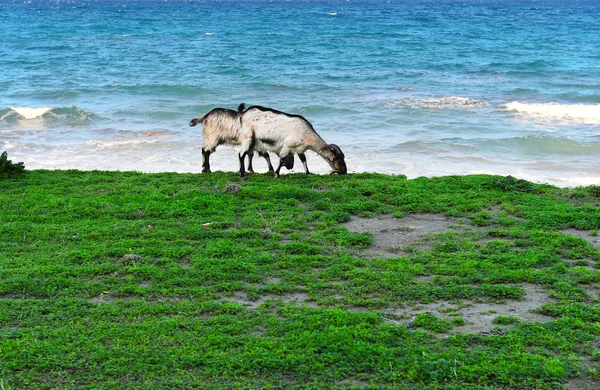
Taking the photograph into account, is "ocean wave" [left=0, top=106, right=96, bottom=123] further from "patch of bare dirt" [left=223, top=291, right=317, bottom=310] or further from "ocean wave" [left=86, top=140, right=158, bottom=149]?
"patch of bare dirt" [left=223, top=291, right=317, bottom=310]

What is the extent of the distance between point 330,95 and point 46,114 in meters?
10.1

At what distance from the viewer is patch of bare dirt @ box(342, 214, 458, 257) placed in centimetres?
843

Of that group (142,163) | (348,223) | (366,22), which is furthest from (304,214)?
(366,22)

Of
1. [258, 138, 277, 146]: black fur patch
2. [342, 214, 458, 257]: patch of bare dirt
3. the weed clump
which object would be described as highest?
[258, 138, 277, 146]: black fur patch

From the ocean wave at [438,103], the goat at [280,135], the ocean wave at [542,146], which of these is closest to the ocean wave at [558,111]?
the ocean wave at [438,103]

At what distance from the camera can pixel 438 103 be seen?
24266 mm

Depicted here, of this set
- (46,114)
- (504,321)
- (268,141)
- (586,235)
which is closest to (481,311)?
(504,321)

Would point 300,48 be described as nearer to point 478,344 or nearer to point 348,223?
point 348,223

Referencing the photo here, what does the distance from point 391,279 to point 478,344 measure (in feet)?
4.93

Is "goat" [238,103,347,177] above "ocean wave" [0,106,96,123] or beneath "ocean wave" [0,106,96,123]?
above

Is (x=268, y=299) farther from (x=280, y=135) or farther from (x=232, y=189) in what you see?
(x=280, y=135)

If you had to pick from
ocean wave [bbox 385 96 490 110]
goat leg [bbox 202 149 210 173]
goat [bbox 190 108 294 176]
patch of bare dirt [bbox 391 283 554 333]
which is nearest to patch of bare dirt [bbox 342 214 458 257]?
patch of bare dirt [bbox 391 283 554 333]

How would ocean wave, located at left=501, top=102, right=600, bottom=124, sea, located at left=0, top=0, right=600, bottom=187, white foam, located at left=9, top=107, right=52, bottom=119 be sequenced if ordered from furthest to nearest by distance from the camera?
white foam, located at left=9, top=107, right=52, bottom=119 → ocean wave, located at left=501, top=102, right=600, bottom=124 → sea, located at left=0, top=0, right=600, bottom=187

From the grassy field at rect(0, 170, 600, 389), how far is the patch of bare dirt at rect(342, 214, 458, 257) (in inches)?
3.9
